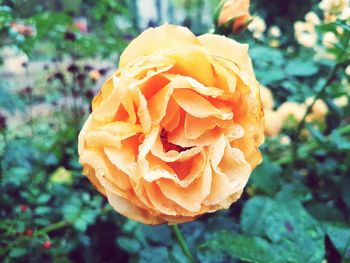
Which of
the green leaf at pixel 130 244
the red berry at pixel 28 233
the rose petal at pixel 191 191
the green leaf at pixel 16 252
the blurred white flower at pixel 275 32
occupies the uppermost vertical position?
the rose petal at pixel 191 191

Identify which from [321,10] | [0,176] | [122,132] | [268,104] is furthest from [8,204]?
[321,10]

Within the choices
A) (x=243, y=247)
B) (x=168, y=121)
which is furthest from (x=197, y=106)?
(x=243, y=247)

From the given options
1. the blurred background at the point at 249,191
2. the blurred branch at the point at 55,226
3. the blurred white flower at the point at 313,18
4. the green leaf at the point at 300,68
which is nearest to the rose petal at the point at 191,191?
the blurred background at the point at 249,191

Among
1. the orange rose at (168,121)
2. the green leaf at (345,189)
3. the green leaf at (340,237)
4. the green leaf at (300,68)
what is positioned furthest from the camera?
the green leaf at (300,68)

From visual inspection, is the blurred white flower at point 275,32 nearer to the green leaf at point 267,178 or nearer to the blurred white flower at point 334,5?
the blurred white flower at point 334,5

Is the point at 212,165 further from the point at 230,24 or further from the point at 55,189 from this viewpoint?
the point at 55,189

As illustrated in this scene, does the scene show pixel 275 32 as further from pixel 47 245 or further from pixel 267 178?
pixel 47 245
